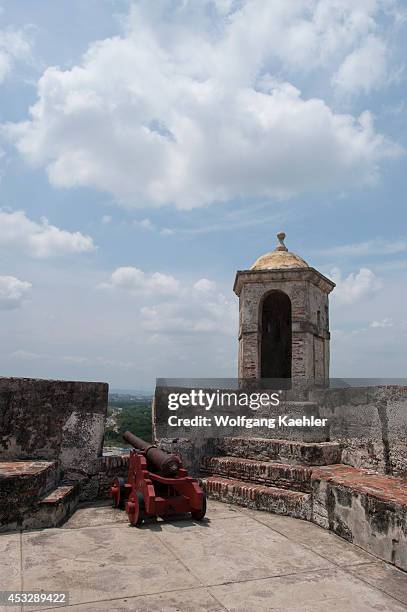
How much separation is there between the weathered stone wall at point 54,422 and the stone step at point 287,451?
6.36 ft

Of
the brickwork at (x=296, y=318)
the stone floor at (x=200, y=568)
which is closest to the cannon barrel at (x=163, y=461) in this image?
the stone floor at (x=200, y=568)

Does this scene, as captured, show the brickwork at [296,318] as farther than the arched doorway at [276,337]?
No

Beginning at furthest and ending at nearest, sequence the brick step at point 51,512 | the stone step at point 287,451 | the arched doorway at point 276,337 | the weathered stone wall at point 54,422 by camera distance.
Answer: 1. the arched doorway at point 276,337
2. the stone step at point 287,451
3. the weathered stone wall at point 54,422
4. the brick step at point 51,512

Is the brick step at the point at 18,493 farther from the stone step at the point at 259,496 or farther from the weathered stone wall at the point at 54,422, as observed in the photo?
the stone step at the point at 259,496

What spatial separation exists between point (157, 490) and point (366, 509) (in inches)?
85.7

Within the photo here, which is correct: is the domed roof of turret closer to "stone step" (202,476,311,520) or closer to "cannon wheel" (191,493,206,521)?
"stone step" (202,476,311,520)

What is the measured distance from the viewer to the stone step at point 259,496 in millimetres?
5371

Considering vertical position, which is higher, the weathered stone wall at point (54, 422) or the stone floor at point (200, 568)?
the weathered stone wall at point (54, 422)

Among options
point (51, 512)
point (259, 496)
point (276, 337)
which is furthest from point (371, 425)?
point (276, 337)

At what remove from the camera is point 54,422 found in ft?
19.8

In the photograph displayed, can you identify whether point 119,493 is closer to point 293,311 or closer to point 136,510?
point 136,510

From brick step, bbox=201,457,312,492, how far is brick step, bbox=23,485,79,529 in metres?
2.09

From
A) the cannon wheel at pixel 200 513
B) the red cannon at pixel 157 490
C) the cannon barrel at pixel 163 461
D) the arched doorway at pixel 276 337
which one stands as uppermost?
the arched doorway at pixel 276 337

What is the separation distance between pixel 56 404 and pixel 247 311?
3.91 meters
